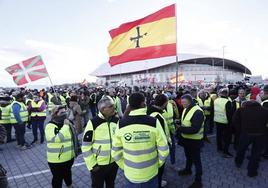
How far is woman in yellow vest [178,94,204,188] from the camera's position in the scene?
12.0 ft

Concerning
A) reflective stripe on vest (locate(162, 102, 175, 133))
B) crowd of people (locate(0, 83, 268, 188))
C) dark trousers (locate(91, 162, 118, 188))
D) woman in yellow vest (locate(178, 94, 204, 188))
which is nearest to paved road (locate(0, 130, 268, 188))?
crowd of people (locate(0, 83, 268, 188))

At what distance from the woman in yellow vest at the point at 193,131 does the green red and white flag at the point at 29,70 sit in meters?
5.50

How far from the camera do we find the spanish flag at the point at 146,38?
6.00 meters

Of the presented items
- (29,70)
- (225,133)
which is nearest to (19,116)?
(29,70)

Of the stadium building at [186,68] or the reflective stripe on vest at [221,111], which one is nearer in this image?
the reflective stripe on vest at [221,111]

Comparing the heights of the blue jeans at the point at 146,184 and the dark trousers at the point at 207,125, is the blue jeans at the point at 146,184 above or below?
above

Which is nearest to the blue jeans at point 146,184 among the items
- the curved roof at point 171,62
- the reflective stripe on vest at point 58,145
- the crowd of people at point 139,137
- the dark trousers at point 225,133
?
the crowd of people at point 139,137

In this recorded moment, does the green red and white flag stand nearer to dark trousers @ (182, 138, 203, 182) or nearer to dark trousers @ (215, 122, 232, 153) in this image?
dark trousers @ (182, 138, 203, 182)

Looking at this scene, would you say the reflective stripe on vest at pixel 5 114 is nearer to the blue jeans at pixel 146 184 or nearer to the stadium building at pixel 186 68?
the blue jeans at pixel 146 184

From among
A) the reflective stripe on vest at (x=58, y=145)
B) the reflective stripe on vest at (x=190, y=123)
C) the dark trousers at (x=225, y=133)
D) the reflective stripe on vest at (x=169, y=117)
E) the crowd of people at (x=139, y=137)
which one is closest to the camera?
the crowd of people at (x=139, y=137)

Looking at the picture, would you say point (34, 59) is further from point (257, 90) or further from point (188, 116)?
point (257, 90)

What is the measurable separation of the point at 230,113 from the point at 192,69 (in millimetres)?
70449

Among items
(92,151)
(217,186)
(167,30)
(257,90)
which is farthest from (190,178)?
(257,90)

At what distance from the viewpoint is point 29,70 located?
7.45 metres
